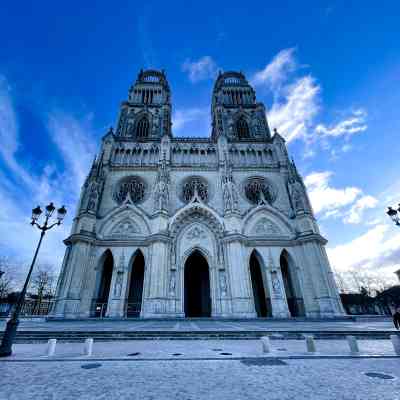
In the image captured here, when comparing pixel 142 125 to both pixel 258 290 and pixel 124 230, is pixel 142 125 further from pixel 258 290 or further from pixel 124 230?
pixel 258 290

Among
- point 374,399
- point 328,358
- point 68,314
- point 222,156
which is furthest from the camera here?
point 222,156

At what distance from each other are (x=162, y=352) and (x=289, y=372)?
3.30 metres

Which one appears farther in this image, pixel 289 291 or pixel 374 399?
pixel 289 291

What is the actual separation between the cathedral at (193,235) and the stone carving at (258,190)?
0.39ft

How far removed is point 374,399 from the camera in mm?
2693

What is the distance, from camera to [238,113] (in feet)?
104

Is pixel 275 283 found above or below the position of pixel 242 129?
below

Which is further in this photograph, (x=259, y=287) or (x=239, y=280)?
(x=259, y=287)

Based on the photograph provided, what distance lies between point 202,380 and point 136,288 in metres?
19.4

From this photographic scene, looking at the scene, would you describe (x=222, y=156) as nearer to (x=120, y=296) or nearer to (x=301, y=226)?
(x=301, y=226)

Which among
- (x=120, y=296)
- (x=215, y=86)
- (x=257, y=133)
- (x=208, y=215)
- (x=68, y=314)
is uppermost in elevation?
(x=215, y=86)

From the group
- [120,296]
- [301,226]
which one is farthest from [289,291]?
[120,296]

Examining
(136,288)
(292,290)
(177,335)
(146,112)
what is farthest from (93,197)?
(292,290)

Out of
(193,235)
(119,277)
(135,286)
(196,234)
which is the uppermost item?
(196,234)
